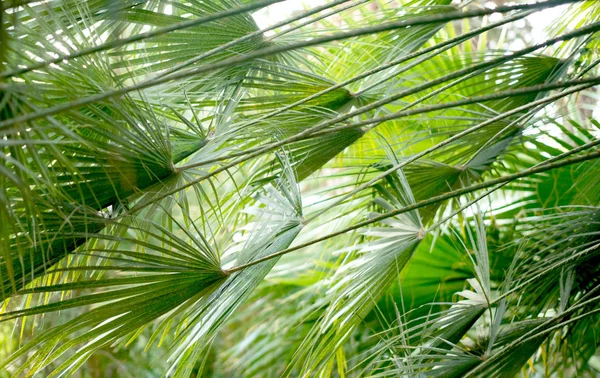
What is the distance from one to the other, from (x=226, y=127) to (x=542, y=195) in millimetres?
1116

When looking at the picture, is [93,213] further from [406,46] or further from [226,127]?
[406,46]

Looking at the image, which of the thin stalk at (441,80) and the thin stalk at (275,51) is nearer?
the thin stalk at (275,51)

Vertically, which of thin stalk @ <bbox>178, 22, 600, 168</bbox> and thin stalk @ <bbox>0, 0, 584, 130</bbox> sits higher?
thin stalk @ <bbox>0, 0, 584, 130</bbox>

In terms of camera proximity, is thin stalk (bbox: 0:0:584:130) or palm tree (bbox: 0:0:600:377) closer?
thin stalk (bbox: 0:0:584:130)

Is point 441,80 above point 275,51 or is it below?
below

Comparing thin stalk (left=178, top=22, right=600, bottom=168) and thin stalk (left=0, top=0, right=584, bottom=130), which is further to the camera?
thin stalk (left=178, top=22, right=600, bottom=168)

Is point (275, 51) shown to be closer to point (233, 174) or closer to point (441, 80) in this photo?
point (441, 80)

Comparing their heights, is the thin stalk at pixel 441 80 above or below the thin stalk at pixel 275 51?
below

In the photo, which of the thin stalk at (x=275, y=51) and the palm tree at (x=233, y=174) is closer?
the thin stalk at (x=275, y=51)

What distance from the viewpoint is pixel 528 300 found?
57.8 inches

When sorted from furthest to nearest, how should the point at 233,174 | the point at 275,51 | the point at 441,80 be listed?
the point at 233,174 → the point at 441,80 → the point at 275,51

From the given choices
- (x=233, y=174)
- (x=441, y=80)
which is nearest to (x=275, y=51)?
(x=441, y=80)

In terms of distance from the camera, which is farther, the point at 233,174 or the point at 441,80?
the point at 233,174

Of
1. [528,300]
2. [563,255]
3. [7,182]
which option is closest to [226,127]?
[7,182]
